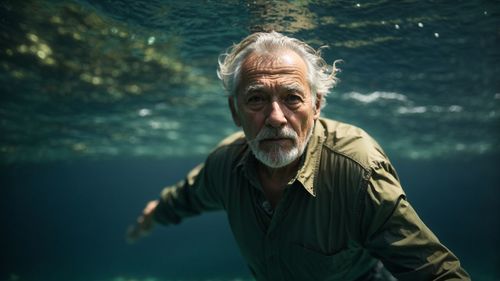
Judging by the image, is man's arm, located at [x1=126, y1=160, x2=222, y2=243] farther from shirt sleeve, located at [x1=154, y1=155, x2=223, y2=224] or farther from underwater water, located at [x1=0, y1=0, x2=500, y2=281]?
underwater water, located at [x1=0, y1=0, x2=500, y2=281]

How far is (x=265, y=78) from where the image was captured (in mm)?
3891

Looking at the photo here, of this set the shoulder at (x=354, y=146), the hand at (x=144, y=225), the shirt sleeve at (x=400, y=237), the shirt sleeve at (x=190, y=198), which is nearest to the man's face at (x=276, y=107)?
the shoulder at (x=354, y=146)

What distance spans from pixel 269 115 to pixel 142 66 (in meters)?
8.80

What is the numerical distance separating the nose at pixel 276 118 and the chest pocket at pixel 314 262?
1.40 meters

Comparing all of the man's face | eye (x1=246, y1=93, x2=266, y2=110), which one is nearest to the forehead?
the man's face

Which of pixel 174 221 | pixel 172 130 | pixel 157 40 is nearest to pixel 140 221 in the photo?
pixel 174 221

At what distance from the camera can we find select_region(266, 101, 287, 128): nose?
3.70m

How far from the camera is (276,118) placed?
3.69m

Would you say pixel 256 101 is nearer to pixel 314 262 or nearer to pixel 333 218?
pixel 333 218

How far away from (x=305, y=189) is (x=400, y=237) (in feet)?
3.53

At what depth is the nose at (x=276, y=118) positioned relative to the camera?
370 cm

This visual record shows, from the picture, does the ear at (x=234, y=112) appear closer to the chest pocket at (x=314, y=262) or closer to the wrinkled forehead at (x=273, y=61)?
the wrinkled forehead at (x=273, y=61)

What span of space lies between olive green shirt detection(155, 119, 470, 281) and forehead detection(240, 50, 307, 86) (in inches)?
30.4

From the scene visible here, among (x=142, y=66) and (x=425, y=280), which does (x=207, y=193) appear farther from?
(x=142, y=66)
